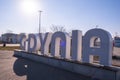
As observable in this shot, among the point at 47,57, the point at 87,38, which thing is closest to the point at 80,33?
the point at 87,38

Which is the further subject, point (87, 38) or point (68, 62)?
point (68, 62)

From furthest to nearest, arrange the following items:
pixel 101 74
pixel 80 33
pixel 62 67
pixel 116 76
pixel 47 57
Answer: pixel 47 57 → pixel 62 67 → pixel 80 33 → pixel 101 74 → pixel 116 76

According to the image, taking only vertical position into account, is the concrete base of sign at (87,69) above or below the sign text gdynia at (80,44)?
below

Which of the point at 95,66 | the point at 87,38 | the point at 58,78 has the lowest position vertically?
the point at 58,78

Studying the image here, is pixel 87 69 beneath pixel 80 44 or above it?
beneath

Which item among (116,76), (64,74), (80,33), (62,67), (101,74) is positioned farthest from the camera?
(62,67)

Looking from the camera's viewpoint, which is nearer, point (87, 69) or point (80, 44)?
point (87, 69)

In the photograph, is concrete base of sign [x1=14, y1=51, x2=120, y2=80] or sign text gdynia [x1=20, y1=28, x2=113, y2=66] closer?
concrete base of sign [x1=14, y1=51, x2=120, y2=80]

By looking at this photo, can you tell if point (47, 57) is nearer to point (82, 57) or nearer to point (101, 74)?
point (82, 57)

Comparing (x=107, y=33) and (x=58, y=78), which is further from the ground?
(x=107, y=33)

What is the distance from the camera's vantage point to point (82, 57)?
12648 millimetres

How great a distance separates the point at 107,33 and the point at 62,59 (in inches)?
175

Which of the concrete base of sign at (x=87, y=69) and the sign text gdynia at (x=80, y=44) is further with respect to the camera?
the sign text gdynia at (x=80, y=44)

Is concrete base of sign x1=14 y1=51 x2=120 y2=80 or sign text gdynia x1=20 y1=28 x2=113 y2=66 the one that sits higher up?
sign text gdynia x1=20 y1=28 x2=113 y2=66
